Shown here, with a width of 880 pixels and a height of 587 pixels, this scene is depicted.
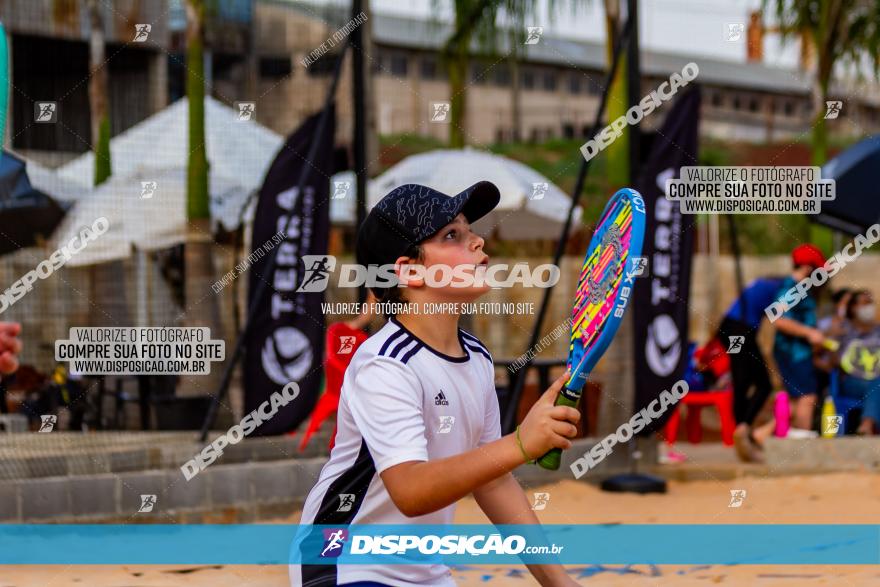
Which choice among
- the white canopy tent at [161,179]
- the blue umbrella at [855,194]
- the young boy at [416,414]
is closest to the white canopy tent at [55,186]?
the white canopy tent at [161,179]

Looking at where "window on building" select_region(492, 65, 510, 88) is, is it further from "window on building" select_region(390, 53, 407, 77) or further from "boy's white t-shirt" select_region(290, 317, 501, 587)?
"boy's white t-shirt" select_region(290, 317, 501, 587)

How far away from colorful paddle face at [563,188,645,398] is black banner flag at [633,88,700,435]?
6376mm

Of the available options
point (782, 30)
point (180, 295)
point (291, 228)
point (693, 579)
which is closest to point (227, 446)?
point (291, 228)

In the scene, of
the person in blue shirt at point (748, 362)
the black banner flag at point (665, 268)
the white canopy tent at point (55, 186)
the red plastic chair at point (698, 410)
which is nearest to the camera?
the black banner flag at point (665, 268)

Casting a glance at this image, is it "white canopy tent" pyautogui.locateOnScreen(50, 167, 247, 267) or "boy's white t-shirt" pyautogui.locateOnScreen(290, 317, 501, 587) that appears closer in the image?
"boy's white t-shirt" pyautogui.locateOnScreen(290, 317, 501, 587)

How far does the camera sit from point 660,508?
27.8ft

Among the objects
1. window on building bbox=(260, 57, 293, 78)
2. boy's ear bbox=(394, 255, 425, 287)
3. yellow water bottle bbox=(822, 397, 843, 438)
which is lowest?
yellow water bottle bbox=(822, 397, 843, 438)

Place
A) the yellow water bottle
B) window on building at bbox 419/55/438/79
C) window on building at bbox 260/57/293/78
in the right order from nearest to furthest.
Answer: the yellow water bottle, window on building at bbox 260/57/293/78, window on building at bbox 419/55/438/79

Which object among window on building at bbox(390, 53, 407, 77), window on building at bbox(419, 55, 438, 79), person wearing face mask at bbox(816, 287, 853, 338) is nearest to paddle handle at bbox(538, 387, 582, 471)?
person wearing face mask at bbox(816, 287, 853, 338)

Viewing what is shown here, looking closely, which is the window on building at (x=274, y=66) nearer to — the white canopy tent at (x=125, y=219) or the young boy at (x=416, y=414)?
the white canopy tent at (x=125, y=219)

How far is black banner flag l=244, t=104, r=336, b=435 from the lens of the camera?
884 centimetres

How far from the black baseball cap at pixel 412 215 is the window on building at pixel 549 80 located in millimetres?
33310

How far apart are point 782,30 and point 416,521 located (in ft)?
47.5

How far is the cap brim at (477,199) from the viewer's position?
310 cm
